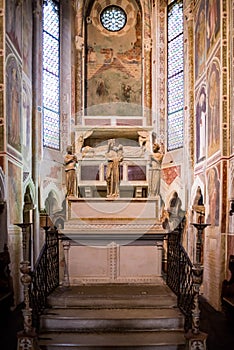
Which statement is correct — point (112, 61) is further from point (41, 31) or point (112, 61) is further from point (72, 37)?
point (41, 31)

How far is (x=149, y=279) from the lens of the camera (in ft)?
31.3

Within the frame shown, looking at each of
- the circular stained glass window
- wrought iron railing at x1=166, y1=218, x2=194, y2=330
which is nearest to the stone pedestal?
wrought iron railing at x1=166, y1=218, x2=194, y2=330

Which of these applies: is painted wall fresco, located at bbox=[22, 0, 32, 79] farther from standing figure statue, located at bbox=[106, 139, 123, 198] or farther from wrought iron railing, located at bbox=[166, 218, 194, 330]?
wrought iron railing, located at bbox=[166, 218, 194, 330]

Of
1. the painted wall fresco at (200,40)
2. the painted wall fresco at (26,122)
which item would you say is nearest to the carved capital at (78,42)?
the painted wall fresco at (26,122)

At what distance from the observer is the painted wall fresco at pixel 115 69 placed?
18.8m

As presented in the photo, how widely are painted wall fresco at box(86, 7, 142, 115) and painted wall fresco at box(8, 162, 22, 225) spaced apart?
713cm

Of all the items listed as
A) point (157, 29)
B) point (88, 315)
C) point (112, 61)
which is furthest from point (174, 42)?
point (88, 315)

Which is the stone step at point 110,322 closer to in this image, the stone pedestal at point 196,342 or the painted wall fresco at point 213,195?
the stone pedestal at point 196,342

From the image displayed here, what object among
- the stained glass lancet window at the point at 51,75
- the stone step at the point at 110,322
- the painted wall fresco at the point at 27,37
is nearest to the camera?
the stone step at the point at 110,322

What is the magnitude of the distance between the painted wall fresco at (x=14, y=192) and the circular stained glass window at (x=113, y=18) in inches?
353

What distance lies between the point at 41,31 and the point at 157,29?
15.0 ft

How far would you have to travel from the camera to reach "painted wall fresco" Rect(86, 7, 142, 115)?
18.8 meters

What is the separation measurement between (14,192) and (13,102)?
2.17 m

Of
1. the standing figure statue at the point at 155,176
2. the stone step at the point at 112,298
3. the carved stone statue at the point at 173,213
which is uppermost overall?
the standing figure statue at the point at 155,176
